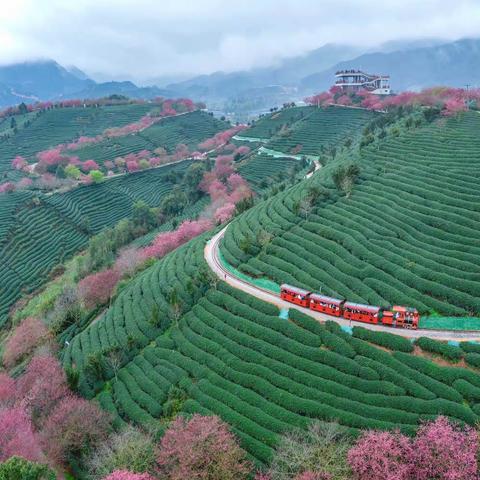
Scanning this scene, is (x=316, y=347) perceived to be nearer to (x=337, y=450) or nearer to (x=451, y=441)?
(x=337, y=450)

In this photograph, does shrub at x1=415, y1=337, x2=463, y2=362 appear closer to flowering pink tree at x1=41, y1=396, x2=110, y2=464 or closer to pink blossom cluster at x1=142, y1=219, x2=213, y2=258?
flowering pink tree at x1=41, y1=396, x2=110, y2=464

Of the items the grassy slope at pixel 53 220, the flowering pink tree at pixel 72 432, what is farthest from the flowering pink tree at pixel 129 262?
the flowering pink tree at pixel 72 432

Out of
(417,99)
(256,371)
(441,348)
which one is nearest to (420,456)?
(441,348)

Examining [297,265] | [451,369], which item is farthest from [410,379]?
[297,265]

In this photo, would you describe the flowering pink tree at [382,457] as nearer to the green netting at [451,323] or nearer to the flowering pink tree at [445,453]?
the flowering pink tree at [445,453]

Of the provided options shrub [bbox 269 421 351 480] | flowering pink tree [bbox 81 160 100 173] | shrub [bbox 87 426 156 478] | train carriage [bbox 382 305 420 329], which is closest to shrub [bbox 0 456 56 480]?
shrub [bbox 87 426 156 478]

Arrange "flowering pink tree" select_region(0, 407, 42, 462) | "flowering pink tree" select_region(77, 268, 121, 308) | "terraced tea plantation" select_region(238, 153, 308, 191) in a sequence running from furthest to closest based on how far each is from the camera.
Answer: "terraced tea plantation" select_region(238, 153, 308, 191)
"flowering pink tree" select_region(77, 268, 121, 308)
"flowering pink tree" select_region(0, 407, 42, 462)
